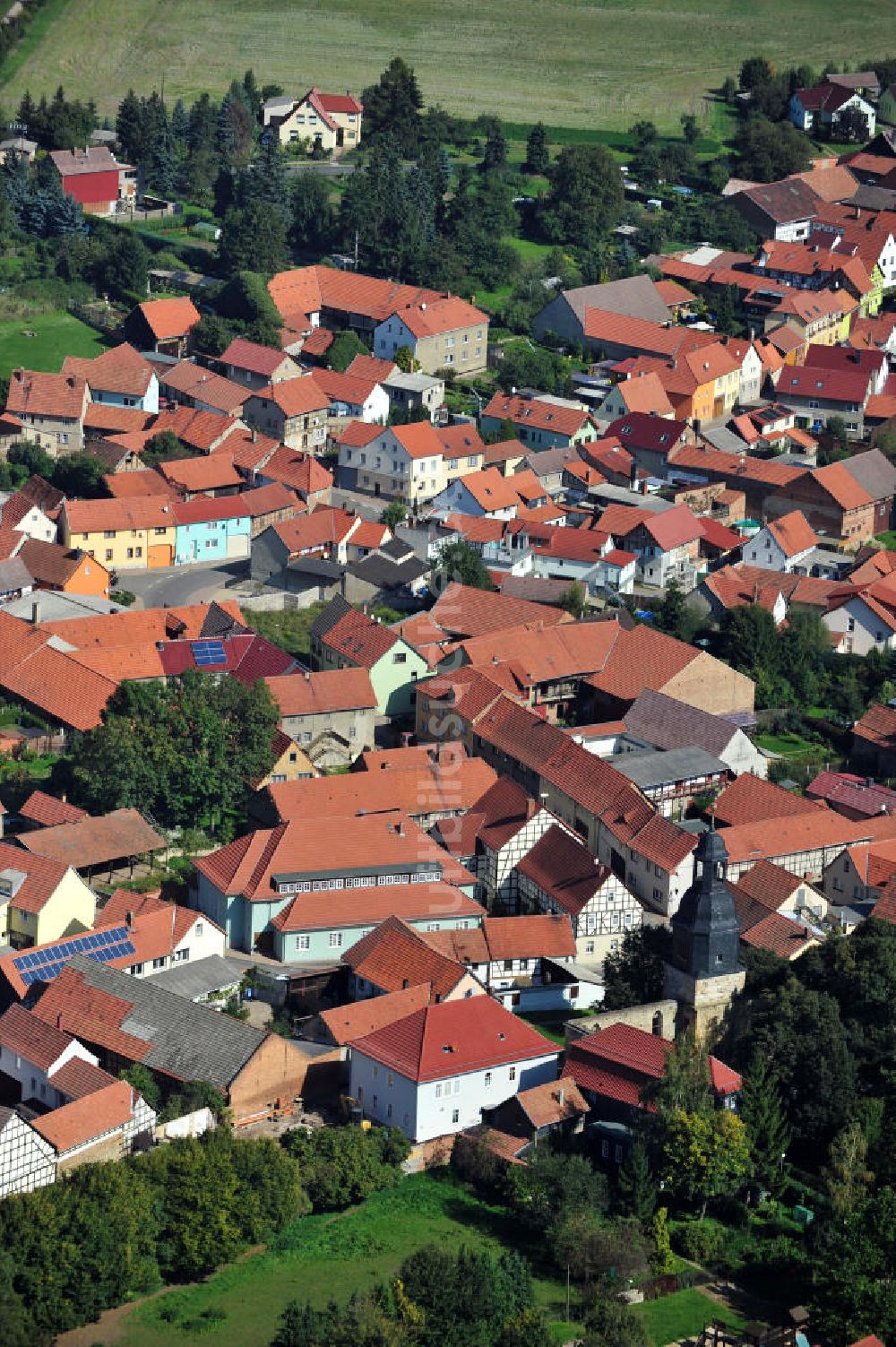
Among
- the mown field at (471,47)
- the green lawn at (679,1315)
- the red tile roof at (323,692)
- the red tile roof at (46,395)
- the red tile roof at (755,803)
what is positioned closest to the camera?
the green lawn at (679,1315)

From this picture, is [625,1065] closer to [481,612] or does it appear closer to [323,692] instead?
[323,692]

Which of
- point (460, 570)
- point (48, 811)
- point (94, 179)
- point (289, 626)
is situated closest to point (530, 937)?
point (48, 811)

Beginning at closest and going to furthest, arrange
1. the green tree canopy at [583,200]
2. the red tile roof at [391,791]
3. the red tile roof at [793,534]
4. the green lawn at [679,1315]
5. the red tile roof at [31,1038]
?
the green lawn at [679,1315], the red tile roof at [31,1038], the red tile roof at [391,791], the red tile roof at [793,534], the green tree canopy at [583,200]

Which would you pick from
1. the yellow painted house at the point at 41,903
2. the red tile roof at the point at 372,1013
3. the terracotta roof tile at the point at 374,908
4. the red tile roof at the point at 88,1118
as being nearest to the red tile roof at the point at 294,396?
the terracotta roof tile at the point at 374,908

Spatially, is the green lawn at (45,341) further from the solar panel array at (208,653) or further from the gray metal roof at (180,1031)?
the gray metal roof at (180,1031)

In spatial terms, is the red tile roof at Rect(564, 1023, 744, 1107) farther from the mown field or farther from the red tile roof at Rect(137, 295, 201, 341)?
the mown field

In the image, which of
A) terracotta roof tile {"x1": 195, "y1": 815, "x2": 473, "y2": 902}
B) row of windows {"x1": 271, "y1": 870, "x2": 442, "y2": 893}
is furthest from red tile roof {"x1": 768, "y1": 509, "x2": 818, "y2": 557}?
row of windows {"x1": 271, "y1": 870, "x2": 442, "y2": 893}
